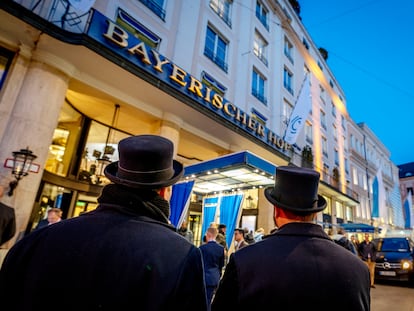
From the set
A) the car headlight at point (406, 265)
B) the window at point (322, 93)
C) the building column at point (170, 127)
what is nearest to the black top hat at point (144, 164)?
the building column at point (170, 127)

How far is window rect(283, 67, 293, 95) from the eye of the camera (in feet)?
64.5

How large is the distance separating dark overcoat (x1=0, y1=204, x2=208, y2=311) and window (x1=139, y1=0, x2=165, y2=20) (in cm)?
1131

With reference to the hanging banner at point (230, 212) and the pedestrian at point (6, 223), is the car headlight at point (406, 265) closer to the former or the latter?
the hanging banner at point (230, 212)

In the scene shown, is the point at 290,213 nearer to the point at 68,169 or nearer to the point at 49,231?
the point at 49,231

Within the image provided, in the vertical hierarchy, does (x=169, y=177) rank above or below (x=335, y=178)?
below

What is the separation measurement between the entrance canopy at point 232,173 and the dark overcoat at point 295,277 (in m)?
5.94

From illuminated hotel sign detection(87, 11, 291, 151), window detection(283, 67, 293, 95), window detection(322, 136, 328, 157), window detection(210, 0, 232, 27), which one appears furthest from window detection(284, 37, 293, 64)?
illuminated hotel sign detection(87, 11, 291, 151)

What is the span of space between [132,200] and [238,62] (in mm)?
14902

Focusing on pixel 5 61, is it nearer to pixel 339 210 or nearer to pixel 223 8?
pixel 223 8

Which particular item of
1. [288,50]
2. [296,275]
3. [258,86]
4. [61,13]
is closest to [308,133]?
[288,50]

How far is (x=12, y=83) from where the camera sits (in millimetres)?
6625

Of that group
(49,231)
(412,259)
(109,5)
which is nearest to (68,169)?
(109,5)

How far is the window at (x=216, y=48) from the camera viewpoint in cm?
1318

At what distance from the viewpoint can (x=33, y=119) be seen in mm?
6531
